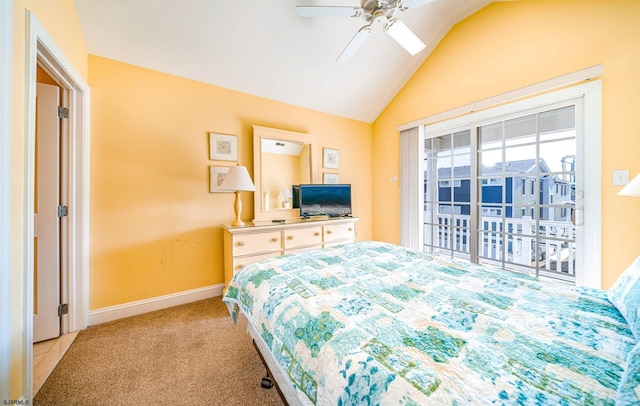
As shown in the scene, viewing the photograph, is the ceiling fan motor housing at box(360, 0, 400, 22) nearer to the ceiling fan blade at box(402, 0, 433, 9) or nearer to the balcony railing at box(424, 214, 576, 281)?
the ceiling fan blade at box(402, 0, 433, 9)

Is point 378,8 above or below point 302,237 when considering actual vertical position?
above

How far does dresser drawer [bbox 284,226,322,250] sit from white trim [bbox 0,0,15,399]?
6.33ft

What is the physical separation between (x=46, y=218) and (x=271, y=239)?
1.82 metres

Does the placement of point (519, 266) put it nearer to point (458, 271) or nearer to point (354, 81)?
point (458, 271)

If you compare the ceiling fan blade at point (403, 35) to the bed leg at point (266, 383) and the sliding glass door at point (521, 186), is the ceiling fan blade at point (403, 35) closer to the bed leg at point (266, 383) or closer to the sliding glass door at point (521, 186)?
the sliding glass door at point (521, 186)

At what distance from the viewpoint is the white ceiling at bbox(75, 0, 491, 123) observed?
203 cm

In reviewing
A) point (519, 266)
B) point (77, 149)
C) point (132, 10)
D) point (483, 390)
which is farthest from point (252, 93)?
point (519, 266)

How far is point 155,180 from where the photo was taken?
2.35m

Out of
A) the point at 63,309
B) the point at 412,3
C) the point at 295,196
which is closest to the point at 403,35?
the point at 412,3

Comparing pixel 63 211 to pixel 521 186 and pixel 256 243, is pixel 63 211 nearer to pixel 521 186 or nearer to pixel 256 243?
pixel 256 243

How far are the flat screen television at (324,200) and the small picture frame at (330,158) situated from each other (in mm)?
457

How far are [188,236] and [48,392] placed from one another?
1.39 metres

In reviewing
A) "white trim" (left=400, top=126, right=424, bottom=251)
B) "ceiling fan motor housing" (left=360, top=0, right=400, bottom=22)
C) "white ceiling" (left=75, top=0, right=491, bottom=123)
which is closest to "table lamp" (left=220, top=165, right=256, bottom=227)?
"white ceiling" (left=75, top=0, right=491, bottom=123)

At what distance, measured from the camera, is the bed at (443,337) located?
1.86ft
